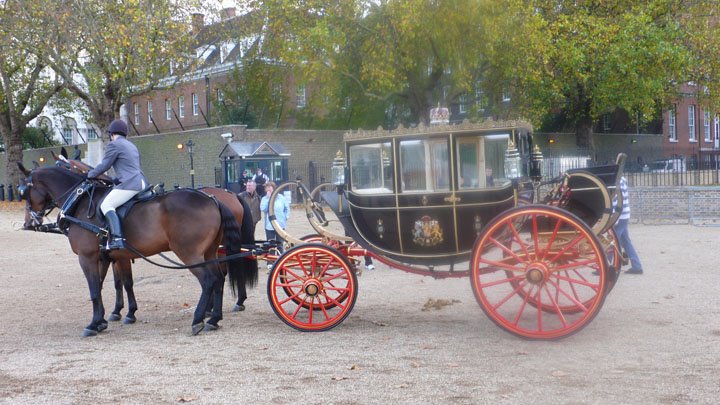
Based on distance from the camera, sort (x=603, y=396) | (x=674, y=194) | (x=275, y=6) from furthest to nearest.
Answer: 1. (x=275, y=6)
2. (x=674, y=194)
3. (x=603, y=396)

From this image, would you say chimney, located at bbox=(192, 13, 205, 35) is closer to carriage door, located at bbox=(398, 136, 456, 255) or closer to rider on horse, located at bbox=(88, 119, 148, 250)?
rider on horse, located at bbox=(88, 119, 148, 250)

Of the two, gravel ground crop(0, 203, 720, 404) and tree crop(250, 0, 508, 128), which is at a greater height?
tree crop(250, 0, 508, 128)

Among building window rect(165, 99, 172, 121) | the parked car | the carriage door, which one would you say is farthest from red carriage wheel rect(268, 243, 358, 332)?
building window rect(165, 99, 172, 121)

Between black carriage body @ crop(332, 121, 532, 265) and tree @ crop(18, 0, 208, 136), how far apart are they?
19.0m

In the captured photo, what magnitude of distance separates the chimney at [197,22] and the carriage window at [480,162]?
23.3m

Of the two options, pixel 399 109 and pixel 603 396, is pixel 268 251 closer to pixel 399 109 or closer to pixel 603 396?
pixel 603 396

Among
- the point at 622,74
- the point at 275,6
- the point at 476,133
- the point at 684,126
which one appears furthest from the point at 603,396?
the point at 684,126

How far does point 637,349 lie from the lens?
22.9ft

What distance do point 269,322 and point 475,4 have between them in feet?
67.3

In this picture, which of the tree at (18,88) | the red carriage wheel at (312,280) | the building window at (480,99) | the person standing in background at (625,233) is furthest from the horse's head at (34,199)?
the building window at (480,99)

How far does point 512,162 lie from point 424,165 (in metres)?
0.99

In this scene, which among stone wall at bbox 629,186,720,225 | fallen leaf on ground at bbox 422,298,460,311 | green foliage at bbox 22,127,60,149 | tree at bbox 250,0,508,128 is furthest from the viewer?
green foliage at bbox 22,127,60,149

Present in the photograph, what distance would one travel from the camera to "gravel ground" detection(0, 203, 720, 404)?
588 centimetres

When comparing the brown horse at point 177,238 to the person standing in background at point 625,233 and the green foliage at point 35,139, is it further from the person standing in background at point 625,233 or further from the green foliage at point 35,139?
the green foliage at point 35,139
